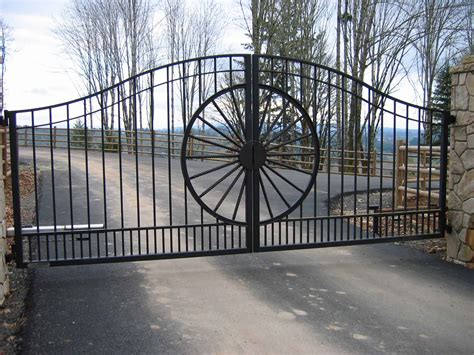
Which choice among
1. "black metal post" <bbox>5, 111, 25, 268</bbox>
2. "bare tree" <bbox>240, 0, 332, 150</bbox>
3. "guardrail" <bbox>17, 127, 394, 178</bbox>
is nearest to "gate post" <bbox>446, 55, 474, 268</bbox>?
"guardrail" <bbox>17, 127, 394, 178</bbox>

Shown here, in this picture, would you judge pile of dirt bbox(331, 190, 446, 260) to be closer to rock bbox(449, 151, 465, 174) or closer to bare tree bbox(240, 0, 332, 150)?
rock bbox(449, 151, 465, 174)

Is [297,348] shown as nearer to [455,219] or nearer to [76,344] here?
[76,344]

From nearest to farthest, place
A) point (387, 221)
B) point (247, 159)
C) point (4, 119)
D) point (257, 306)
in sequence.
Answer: point (257, 306) < point (4, 119) < point (247, 159) < point (387, 221)

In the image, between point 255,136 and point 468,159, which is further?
point 468,159

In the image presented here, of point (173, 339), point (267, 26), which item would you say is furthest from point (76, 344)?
point (267, 26)

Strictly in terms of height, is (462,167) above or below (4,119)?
below

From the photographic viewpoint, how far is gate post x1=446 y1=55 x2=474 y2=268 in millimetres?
4867

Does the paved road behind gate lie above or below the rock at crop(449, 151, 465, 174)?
below

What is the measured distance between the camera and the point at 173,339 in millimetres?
3170

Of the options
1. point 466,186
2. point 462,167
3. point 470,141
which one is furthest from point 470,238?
point 470,141

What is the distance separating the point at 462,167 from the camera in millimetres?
4961

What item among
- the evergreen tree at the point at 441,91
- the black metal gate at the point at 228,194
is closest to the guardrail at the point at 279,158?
the black metal gate at the point at 228,194

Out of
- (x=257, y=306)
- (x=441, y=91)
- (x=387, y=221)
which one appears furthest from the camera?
(x=441, y=91)

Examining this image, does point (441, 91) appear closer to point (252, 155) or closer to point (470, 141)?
point (470, 141)
